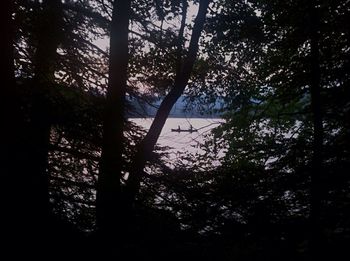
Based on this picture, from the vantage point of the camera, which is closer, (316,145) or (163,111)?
(316,145)

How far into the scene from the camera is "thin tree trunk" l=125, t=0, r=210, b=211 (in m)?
9.56

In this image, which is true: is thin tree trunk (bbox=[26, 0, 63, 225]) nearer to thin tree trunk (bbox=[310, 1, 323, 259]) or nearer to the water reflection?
the water reflection

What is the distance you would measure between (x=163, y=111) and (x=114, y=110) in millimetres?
2981

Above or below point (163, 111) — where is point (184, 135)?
below

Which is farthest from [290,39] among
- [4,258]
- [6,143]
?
[4,258]

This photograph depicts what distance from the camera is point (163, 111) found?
427 inches

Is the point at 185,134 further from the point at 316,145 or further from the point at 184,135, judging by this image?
the point at 316,145

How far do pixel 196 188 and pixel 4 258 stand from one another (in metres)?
4.68

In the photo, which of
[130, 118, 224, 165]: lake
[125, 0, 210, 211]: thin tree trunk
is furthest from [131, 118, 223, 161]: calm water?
[125, 0, 210, 211]: thin tree trunk

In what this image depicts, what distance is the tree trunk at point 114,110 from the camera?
8.00 meters

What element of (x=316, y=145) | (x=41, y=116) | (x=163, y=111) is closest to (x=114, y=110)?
(x=41, y=116)

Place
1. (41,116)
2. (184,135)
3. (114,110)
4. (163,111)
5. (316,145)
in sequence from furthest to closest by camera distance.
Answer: (163,111) → (184,135) → (41,116) → (114,110) → (316,145)

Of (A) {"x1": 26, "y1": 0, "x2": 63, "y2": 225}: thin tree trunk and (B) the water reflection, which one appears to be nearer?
(A) {"x1": 26, "y1": 0, "x2": 63, "y2": 225}: thin tree trunk

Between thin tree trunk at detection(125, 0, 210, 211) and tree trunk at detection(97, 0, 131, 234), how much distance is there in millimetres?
807
